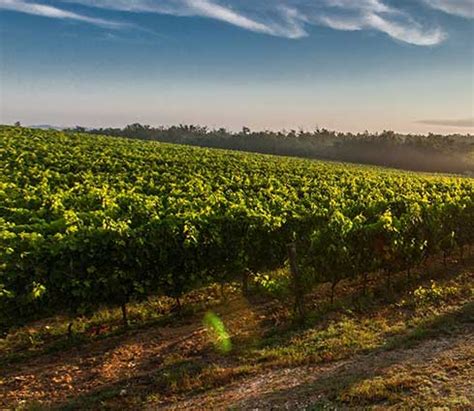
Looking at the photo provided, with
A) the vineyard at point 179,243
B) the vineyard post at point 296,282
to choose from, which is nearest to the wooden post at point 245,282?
the vineyard at point 179,243

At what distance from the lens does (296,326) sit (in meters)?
11.8

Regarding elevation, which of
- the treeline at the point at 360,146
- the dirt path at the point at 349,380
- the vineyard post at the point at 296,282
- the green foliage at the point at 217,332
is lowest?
the green foliage at the point at 217,332

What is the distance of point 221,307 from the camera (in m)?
13.6

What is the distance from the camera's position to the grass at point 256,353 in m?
8.15

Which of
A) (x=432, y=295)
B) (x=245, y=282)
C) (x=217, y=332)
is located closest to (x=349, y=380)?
(x=217, y=332)

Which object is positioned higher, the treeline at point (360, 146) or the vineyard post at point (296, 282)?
the treeline at point (360, 146)

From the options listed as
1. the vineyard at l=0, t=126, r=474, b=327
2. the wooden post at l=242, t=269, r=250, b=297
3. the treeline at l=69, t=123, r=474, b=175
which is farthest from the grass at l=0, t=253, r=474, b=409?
the treeline at l=69, t=123, r=474, b=175

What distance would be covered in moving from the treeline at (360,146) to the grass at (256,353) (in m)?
86.2

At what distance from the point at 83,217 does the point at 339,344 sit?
25.0 ft

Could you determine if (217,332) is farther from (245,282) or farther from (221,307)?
(245,282)

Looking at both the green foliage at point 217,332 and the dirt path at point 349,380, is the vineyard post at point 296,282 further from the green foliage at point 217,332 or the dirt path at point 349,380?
the dirt path at point 349,380

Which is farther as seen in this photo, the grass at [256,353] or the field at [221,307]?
the field at [221,307]

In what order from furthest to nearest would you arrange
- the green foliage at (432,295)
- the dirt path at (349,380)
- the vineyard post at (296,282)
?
the green foliage at (432,295) → the vineyard post at (296,282) → the dirt path at (349,380)

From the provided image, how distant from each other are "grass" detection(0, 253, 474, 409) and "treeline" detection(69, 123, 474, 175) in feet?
283
